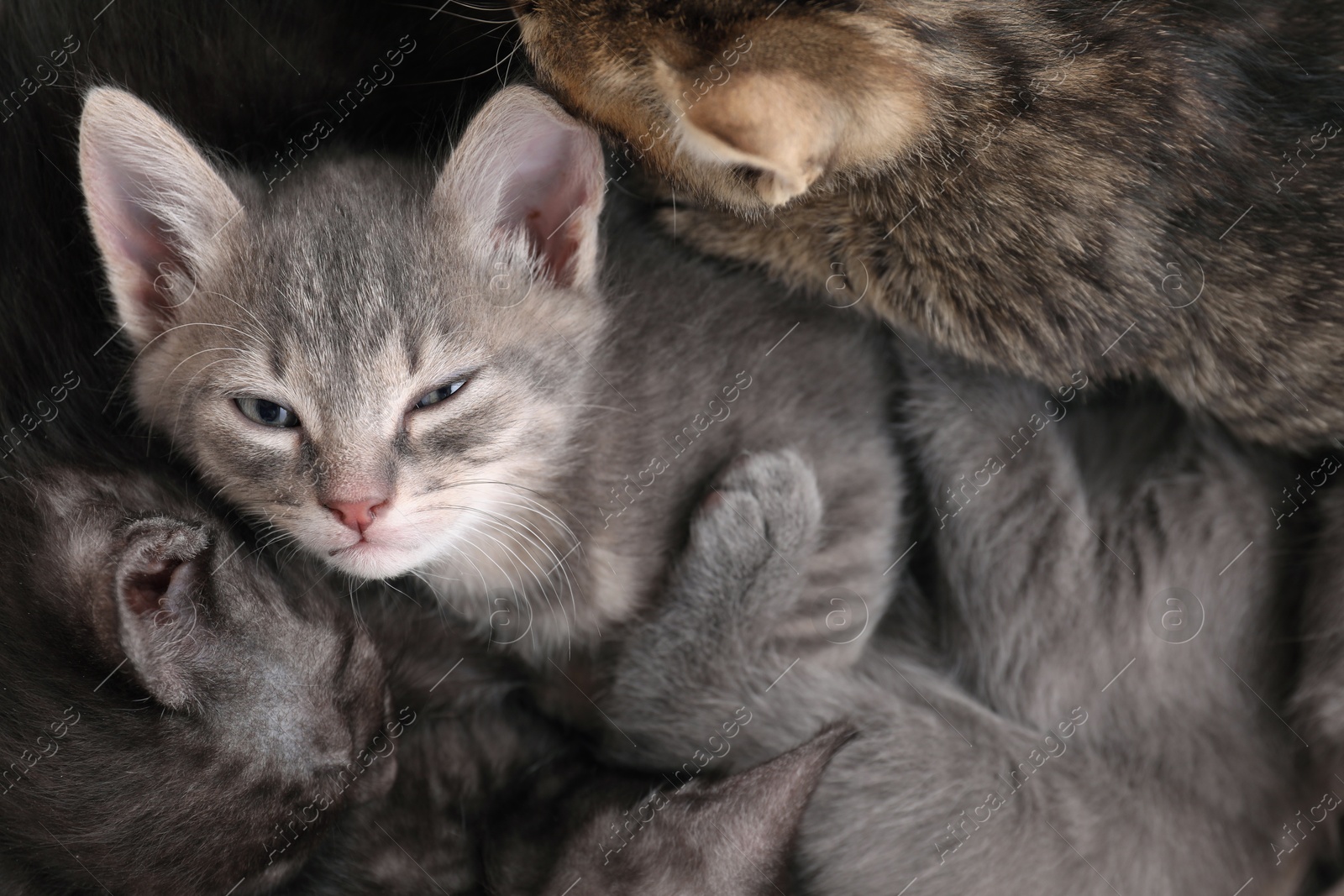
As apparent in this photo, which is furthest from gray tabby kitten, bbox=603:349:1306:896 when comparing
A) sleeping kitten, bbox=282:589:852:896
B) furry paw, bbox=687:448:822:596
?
sleeping kitten, bbox=282:589:852:896

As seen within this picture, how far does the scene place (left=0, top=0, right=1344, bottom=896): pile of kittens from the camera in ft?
4.76

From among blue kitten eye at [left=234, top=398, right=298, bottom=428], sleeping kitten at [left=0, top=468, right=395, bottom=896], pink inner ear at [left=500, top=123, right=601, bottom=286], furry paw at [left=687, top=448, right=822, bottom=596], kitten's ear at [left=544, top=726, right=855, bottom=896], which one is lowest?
kitten's ear at [left=544, top=726, right=855, bottom=896]

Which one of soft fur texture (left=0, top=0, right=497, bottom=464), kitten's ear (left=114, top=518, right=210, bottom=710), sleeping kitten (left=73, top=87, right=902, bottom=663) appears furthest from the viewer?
soft fur texture (left=0, top=0, right=497, bottom=464)

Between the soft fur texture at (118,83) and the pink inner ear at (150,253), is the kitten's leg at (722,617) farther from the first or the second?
the pink inner ear at (150,253)

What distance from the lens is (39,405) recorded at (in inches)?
63.9

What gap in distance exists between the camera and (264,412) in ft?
4.99

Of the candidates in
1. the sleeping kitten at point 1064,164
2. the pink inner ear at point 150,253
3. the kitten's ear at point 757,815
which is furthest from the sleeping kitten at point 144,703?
the sleeping kitten at point 1064,164

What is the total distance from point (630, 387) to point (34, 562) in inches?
34.8

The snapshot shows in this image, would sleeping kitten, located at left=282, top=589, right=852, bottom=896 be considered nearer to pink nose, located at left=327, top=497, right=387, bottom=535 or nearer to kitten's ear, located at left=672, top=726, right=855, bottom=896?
kitten's ear, located at left=672, top=726, right=855, bottom=896

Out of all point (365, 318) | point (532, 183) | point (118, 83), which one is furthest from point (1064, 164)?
point (118, 83)

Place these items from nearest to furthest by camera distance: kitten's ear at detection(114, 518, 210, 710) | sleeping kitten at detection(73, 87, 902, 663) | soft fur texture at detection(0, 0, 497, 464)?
1. kitten's ear at detection(114, 518, 210, 710)
2. sleeping kitten at detection(73, 87, 902, 663)
3. soft fur texture at detection(0, 0, 497, 464)

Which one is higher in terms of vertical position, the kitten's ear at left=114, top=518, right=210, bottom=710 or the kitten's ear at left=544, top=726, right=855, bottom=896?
the kitten's ear at left=114, top=518, right=210, bottom=710

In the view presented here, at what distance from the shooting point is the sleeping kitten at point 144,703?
1410mm

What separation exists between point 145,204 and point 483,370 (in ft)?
1.77
